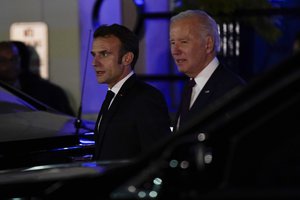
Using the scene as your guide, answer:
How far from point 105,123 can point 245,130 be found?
2.02 m

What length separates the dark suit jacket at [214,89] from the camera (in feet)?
13.8

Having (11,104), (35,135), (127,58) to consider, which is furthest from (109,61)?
(11,104)

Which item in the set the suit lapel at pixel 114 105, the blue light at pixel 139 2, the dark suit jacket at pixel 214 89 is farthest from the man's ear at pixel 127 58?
the blue light at pixel 139 2

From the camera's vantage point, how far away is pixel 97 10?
10070 millimetres

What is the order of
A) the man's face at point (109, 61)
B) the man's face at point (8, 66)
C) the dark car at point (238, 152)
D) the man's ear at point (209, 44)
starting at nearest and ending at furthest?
the dark car at point (238, 152) → the man's ear at point (209, 44) → the man's face at point (109, 61) → the man's face at point (8, 66)

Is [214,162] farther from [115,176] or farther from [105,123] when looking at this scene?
[105,123]

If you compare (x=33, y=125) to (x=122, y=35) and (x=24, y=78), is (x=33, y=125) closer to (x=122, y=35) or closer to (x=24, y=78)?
(x=122, y=35)

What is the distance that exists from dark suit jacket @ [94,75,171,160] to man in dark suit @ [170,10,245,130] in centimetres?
12

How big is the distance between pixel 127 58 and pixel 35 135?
757 mm

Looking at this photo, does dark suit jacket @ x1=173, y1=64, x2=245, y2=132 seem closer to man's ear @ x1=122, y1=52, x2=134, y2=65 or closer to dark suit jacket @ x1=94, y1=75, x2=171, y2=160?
dark suit jacket @ x1=94, y1=75, x2=171, y2=160

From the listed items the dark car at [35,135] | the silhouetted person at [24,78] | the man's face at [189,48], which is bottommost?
the silhouetted person at [24,78]

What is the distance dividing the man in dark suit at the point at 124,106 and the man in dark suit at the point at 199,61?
0.49ft

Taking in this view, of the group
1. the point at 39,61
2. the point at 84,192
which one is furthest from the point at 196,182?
the point at 39,61

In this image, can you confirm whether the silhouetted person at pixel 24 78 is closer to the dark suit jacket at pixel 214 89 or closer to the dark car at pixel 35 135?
the dark car at pixel 35 135
